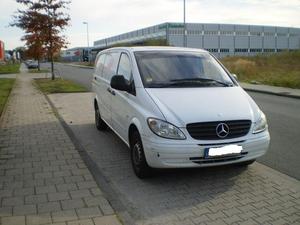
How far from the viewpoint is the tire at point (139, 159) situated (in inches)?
211

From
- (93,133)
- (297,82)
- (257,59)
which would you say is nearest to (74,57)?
(257,59)

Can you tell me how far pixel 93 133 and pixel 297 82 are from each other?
14.3 metres

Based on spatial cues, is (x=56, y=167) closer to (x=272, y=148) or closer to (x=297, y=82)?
(x=272, y=148)

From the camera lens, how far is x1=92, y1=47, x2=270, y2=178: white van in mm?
4938

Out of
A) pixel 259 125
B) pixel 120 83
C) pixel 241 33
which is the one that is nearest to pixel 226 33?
pixel 241 33

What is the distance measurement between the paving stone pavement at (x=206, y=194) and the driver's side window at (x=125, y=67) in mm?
1375

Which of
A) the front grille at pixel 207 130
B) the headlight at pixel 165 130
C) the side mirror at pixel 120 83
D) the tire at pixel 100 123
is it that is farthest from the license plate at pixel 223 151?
the tire at pixel 100 123

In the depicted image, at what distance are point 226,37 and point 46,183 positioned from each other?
93.5 meters

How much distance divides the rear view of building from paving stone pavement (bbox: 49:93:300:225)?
77843 millimetres

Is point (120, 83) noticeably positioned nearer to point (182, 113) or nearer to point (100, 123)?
point (182, 113)

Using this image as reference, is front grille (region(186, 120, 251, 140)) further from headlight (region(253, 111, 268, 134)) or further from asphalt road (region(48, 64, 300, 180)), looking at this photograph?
asphalt road (region(48, 64, 300, 180))

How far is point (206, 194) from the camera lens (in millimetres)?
4918

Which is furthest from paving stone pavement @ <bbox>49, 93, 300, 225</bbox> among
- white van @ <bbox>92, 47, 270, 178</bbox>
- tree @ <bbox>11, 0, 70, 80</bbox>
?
tree @ <bbox>11, 0, 70, 80</bbox>

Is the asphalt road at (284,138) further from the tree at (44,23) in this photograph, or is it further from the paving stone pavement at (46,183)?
the tree at (44,23)
